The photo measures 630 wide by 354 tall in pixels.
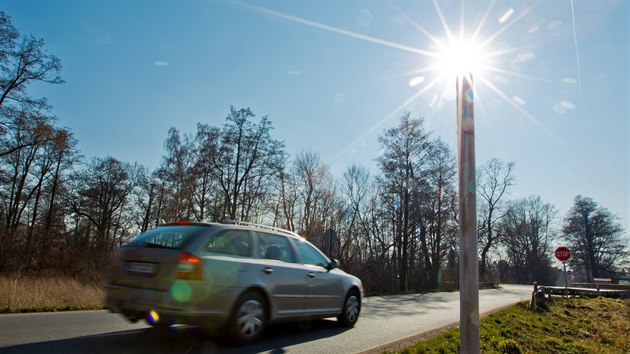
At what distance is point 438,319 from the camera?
1002 centimetres

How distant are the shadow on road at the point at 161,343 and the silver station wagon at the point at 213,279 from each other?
25cm

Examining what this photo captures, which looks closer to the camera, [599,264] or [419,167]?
[419,167]

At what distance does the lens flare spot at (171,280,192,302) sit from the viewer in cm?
482

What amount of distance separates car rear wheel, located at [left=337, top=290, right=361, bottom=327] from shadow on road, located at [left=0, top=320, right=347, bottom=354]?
3.31 ft

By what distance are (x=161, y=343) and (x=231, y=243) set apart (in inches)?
60.8

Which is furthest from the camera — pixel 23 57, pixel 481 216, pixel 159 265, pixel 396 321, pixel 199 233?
pixel 481 216

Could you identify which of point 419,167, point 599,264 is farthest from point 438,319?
point 599,264

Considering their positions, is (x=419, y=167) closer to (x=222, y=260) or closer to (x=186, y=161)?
(x=186, y=161)

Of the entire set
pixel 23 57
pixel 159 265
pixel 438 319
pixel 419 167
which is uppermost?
pixel 23 57

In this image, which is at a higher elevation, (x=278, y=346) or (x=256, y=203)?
(x=256, y=203)

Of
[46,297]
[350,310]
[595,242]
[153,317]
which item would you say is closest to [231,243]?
[153,317]

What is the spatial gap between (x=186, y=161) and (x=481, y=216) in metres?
35.7

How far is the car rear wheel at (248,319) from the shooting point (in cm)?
532

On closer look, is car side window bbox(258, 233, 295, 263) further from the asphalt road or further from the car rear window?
the asphalt road
